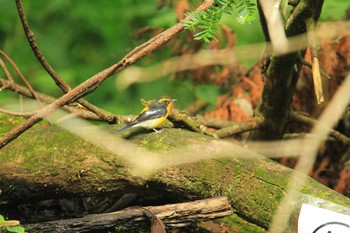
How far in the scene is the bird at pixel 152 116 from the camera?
2.65m

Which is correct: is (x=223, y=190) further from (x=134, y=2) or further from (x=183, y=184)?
(x=134, y=2)

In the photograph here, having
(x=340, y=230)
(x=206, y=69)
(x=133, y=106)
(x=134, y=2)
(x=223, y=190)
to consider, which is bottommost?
(x=340, y=230)

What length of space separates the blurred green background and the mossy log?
5.61 ft

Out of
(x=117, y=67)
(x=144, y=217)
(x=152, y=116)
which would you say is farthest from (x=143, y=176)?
(x=117, y=67)

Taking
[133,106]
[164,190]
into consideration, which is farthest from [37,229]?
[133,106]

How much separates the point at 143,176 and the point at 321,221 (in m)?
0.66

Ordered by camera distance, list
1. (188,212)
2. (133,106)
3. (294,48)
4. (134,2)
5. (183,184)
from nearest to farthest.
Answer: (188,212) < (183,184) < (294,48) < (133,106) < (134,2)

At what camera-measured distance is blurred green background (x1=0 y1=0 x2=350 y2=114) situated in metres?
4.38

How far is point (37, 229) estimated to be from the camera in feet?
7.73

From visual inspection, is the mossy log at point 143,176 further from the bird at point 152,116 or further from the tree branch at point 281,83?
the tree branch at point 281,83

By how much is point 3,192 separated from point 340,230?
4.08ft

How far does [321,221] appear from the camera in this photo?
2.25m

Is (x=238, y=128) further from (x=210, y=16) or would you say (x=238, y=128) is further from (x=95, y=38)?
(x=95, y=38)

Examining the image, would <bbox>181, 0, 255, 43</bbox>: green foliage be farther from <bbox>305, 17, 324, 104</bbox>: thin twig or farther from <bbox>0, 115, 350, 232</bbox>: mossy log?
<bbox>0, 115, 350, 232</bbox>: mossy log
